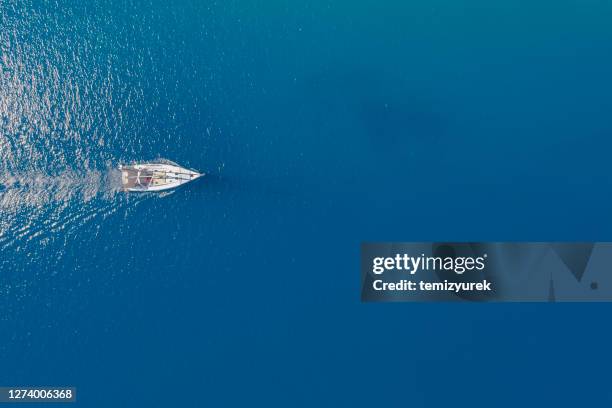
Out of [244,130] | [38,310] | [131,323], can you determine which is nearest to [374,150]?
[244,130]

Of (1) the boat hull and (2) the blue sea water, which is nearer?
(2) the blue sea water

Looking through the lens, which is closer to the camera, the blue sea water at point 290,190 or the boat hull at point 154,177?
the blue sea water at point 290,190

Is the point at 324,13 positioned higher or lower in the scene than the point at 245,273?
higher

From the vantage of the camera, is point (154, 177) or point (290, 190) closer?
point (154, 177)

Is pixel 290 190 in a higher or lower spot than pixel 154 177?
lower

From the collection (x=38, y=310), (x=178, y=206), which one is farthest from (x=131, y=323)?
(x=178, y=206)

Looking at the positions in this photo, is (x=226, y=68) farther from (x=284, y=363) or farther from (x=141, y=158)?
(x=284, y=363)

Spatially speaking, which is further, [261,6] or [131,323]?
[261,6]

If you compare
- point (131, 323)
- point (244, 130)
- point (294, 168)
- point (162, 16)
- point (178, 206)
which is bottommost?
point (131, 323)
